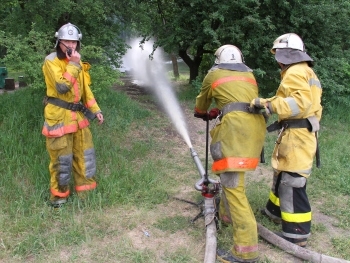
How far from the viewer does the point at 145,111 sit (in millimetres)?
8180

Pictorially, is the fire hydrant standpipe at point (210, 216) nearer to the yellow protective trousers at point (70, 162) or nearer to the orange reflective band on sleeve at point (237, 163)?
the orange reflective band on sleeve at point (237, 163)

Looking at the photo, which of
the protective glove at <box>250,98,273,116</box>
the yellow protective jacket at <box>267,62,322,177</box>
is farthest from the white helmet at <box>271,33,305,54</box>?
the protective glove at <box>250,98,273,116</box>

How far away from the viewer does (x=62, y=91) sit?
4.01 meters

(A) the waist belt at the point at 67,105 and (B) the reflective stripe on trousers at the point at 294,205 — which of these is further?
(A) the waist belt at the point at 67,105

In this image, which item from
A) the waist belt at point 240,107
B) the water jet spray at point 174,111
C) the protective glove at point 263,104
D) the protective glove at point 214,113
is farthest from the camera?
the protective glove at point 214,113

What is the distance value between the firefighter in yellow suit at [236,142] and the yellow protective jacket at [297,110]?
0.89 feet

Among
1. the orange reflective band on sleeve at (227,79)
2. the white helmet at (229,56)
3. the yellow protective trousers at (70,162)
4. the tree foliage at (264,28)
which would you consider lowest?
the yellow protective trousers at (70,162)

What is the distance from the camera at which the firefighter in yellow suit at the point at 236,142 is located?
3.54 meters

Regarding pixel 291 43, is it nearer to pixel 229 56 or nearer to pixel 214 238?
pixel 229 56

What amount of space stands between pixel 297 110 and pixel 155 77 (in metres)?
7.60

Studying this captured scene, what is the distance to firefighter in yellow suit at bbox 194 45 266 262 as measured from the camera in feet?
11.6

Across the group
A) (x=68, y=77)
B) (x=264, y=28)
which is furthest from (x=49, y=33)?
(x=264, y=28)

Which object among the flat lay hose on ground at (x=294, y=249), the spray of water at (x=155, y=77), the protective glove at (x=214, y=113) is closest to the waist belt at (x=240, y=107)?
the protective glove at (x=214, y=113)

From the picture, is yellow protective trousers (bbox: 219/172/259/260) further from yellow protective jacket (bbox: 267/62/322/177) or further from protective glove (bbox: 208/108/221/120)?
protective glove (bbox: 208/108/221/120)
